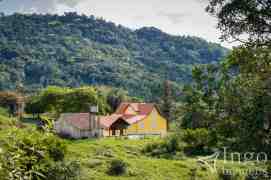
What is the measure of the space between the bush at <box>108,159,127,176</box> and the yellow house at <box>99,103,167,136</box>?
2670 centimetres

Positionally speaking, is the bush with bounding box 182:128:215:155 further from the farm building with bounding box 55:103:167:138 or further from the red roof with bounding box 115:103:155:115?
the red roof with bounding box 115:103:155:115

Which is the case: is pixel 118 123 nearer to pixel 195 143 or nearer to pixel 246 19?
pixel 195 143

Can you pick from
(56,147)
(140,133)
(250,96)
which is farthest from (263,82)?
(140,133)

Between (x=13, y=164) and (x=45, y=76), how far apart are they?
7250 inches

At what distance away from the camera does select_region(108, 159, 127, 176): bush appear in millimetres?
21031

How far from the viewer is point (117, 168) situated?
21.2 m

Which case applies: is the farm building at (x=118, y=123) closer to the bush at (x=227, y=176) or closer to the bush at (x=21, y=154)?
the bush at (x=227, y=176)

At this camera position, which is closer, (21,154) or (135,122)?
(21,154)

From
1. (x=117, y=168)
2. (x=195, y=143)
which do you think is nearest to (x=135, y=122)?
(x=195, y=143)

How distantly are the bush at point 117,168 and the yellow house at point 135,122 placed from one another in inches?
1051

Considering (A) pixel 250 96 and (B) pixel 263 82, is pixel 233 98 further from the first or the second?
(B) pixel 263 82

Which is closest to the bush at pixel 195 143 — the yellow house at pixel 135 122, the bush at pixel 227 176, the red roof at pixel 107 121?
the bush at pixel 227 176

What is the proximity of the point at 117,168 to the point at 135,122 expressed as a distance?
108 feet

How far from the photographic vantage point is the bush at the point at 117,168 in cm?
2103
